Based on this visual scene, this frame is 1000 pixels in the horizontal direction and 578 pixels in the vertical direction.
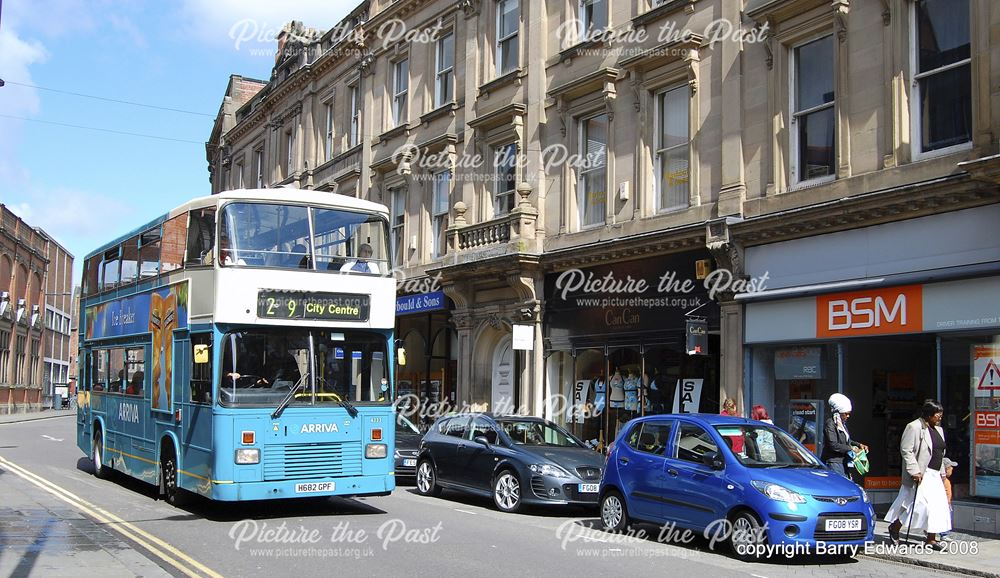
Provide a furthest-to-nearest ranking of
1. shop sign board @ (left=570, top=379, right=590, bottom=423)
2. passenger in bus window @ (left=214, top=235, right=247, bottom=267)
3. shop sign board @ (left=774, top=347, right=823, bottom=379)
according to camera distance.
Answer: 1. shop sign board @ (left=570, top=379, right=590, bottom=423)
2. shop sign board @ (left=774, top=347, right=823, bottom=379)
3. passenger in bus window @ (left=214, top=235, right=247, bottom=267)

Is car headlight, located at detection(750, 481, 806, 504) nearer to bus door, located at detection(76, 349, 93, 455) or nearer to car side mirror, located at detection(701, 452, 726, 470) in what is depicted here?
car side mirror, located at detection(701, 452, 726, 470)

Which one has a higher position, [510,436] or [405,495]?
[510,436]

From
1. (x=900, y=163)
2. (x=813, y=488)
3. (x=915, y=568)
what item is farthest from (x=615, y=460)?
(x=900, y=163)

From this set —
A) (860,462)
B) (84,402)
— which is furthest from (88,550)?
(84,402)

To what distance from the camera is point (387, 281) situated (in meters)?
14.1

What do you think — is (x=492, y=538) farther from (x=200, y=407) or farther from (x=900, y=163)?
(x=900, y=163)

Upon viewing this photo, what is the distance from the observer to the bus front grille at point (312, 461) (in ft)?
42.6

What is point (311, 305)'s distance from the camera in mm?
13320

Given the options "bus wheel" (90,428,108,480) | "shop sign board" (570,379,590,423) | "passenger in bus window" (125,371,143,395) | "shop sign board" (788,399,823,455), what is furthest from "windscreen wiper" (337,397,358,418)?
"shop sign board" (570,379,590,423)

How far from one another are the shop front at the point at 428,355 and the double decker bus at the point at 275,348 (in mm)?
13359

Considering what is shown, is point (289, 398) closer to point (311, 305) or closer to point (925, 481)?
Answer: point (311, 305)

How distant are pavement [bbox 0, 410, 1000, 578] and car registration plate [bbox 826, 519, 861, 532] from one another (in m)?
0.78

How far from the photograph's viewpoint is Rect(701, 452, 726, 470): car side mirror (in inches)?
456

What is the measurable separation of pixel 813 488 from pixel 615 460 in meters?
2.89
